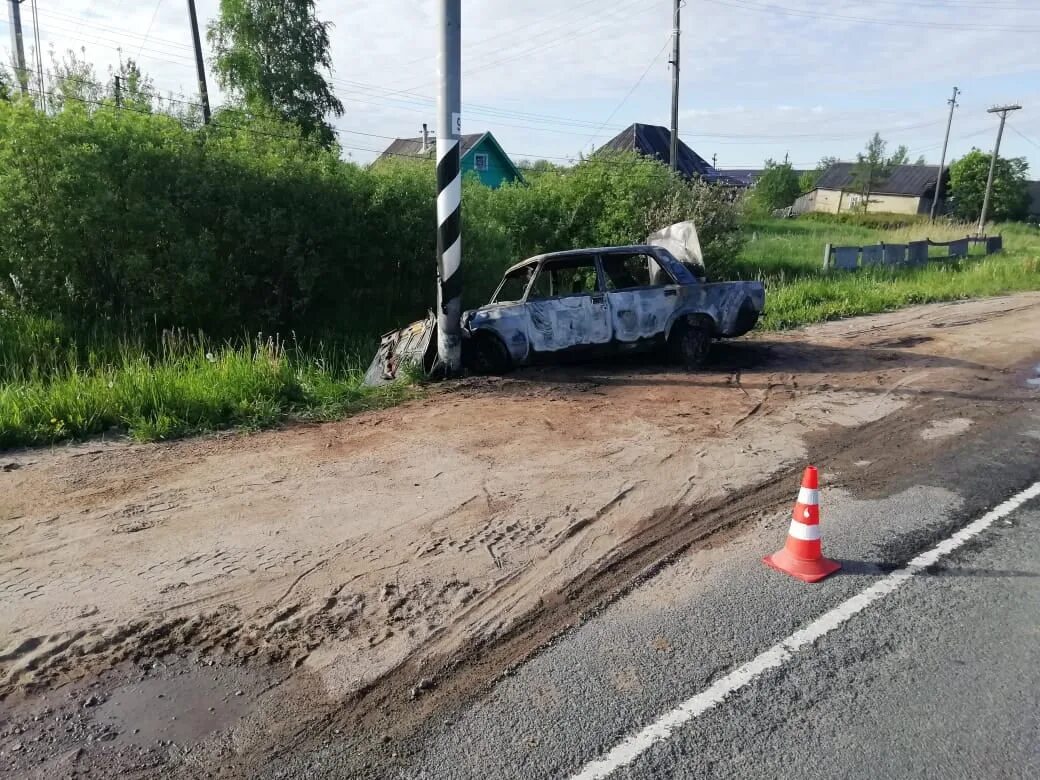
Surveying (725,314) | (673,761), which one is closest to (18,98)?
(725,314)

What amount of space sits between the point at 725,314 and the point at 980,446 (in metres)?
4.08

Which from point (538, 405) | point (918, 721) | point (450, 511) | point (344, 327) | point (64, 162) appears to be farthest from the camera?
point (344, 327)

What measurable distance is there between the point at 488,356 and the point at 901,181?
7561cm

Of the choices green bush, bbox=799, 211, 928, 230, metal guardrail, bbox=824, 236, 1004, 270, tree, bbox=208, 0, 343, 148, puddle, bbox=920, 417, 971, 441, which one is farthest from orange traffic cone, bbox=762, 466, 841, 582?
green bush, bbox=799, 211, 928, 230

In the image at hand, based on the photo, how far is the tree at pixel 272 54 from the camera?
2691 cm

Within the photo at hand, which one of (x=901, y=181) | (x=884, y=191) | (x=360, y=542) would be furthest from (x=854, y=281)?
(x=901, y=181)

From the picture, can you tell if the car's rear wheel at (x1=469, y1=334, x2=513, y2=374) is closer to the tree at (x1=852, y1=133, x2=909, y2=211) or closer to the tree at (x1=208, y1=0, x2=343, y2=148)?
the tree at (x1=208, y1=0, x2=343, y2=148)

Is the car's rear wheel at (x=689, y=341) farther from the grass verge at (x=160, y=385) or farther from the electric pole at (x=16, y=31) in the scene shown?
the electric pole at (x=16, y=31)

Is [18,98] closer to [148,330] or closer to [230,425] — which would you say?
[148,330]

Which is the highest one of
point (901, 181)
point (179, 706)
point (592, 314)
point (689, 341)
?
point (901, 181)

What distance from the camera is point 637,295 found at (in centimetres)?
978

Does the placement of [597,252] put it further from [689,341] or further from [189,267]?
[189,267]

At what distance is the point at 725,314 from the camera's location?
1029 cm

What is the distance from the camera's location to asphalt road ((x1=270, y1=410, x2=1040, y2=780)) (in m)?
2.89
